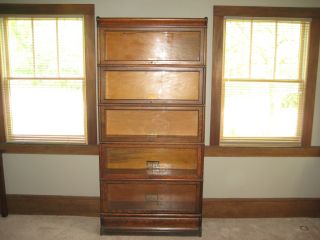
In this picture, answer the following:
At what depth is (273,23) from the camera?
2582 millimetres

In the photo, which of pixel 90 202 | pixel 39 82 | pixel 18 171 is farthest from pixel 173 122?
pixel 18 171

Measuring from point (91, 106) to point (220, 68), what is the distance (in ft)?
4.74

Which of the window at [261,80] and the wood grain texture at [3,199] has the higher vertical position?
the window at [261,80]

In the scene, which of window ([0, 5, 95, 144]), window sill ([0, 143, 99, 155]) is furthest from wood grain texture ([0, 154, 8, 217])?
window ([0, 5, 95, 144])

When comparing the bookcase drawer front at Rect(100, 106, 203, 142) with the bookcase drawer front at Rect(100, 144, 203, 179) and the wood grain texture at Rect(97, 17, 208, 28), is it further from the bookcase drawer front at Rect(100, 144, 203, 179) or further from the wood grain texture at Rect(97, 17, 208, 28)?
the wood grain texture at Rect(97, 17, 208, 28)

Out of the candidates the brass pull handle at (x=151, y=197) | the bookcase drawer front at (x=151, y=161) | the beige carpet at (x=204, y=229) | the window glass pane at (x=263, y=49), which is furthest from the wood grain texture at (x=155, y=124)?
the beige carpet at (x=204, y=229)

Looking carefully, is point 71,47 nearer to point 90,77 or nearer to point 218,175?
point 90,77

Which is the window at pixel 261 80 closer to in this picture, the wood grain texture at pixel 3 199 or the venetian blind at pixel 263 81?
the venetian blind at pixel 263 81

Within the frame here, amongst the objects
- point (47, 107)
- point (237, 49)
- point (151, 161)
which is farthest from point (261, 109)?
point (47, 107)

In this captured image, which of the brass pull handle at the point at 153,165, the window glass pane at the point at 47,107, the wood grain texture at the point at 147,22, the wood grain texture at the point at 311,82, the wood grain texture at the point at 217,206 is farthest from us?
the wood grain texture at the point at 217,206

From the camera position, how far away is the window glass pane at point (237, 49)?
2590 mm

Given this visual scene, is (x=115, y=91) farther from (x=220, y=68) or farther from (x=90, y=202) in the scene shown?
(x=90, y=202)

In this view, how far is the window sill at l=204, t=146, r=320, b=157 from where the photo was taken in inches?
107

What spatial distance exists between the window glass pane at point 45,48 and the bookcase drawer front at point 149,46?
0.75 meters
